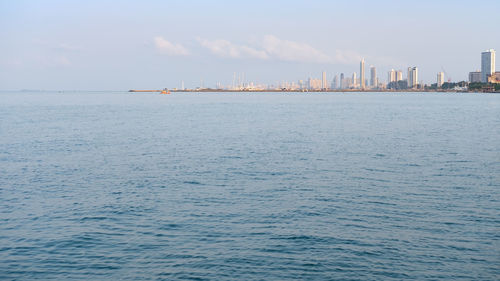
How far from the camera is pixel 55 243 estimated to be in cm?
1528

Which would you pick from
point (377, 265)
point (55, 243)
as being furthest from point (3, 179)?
point (377, 265)

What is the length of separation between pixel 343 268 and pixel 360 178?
11.9m

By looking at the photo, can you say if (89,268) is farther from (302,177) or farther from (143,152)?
(143,152)

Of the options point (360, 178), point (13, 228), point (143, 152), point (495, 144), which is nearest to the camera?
point (13, 228)

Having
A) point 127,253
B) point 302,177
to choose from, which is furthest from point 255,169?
point 127,253

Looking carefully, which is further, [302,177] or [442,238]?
[302,177]

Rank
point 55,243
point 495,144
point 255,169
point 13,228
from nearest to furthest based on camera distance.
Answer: point 55,243 < point 13,228 < point 255,169 < point 495,144

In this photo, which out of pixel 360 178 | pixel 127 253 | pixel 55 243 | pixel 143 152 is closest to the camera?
pixel 127 253

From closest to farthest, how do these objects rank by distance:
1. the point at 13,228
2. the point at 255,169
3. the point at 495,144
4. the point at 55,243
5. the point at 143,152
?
the point at 55,243 → the point at 13,228 → the point at 255,169 → the point at 143,152 → the point at 495,144

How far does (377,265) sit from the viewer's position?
44.0ft

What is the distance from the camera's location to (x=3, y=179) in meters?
24.8

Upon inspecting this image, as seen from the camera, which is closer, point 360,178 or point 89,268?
point 89,268

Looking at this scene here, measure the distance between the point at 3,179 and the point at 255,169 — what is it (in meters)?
13.2

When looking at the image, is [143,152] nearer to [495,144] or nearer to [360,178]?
[360,178]
